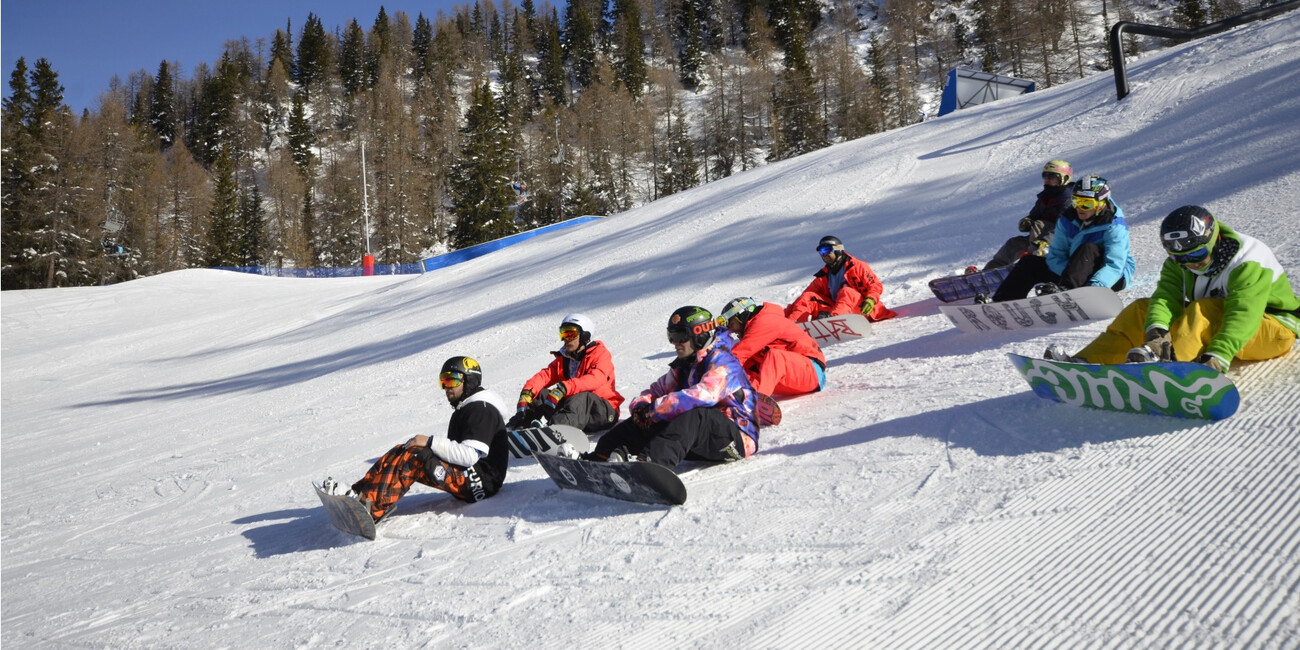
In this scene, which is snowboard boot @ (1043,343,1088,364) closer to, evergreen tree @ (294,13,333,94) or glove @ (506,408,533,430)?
glove @ (506,408,533,430)

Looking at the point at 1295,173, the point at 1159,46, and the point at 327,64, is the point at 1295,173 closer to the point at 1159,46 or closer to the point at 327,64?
the point at 1159,46

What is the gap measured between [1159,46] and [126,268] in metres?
61.4

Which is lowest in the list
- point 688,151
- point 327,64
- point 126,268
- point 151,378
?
point 151,378

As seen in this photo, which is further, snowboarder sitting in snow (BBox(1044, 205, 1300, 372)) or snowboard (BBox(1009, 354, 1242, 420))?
snowboarder sitting in snow (BBox(1044, 205, 1300, 372))

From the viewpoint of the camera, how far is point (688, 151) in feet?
168

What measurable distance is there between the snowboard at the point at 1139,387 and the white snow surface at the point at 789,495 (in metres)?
0.07

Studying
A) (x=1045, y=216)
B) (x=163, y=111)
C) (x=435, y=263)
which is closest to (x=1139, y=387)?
(x=1045, y=216)

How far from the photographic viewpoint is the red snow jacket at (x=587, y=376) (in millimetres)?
5605

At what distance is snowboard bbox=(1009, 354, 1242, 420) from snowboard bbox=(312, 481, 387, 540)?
135 inches

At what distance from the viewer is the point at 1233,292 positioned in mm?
3529

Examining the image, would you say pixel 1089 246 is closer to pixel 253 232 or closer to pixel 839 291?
pixel 839 291

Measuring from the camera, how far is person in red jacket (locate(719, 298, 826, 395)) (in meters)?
5.19

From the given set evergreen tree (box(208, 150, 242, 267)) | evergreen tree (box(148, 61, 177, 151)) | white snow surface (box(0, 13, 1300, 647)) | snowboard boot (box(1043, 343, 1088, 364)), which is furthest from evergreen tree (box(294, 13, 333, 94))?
snowboard boot (box(1043, 343, 1088, 364))

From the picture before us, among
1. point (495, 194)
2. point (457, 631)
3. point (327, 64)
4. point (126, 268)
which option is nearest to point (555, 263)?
point (457, 631)
